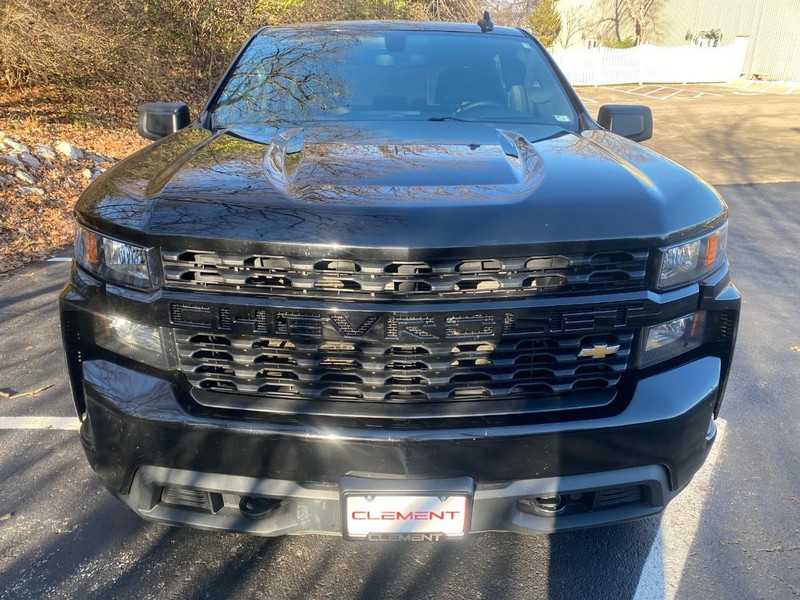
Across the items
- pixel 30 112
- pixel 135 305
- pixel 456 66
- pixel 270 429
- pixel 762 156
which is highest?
pixel 456 66

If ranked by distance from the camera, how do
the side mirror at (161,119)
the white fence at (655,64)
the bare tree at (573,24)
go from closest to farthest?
the side mirror at (161,119) → the white fence at (655,64) → the bare tree at (573,24)

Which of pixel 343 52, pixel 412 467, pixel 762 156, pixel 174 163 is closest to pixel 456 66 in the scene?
pixel 343 52

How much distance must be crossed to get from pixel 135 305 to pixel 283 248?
49cm

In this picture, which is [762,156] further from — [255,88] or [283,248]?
[283,248]

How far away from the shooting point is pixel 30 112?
9.50 meters

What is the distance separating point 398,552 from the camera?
2.45 metres

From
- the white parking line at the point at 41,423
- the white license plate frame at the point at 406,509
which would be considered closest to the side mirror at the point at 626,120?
the white license plate frame at the point at 406,509

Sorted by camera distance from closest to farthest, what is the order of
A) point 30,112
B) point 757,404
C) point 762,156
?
point 757,404, point 30,112, point 762,156

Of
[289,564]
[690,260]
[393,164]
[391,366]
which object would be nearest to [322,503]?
[391,366]

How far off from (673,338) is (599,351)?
0.27 meters

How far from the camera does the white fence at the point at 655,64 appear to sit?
27688 millimetres

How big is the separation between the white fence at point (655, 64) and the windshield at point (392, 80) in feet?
85.2

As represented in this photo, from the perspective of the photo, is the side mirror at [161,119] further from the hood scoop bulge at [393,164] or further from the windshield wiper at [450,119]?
the windshield wiper at [450,119]

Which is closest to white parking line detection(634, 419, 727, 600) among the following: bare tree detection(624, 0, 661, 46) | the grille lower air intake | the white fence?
the grille lower air intake
